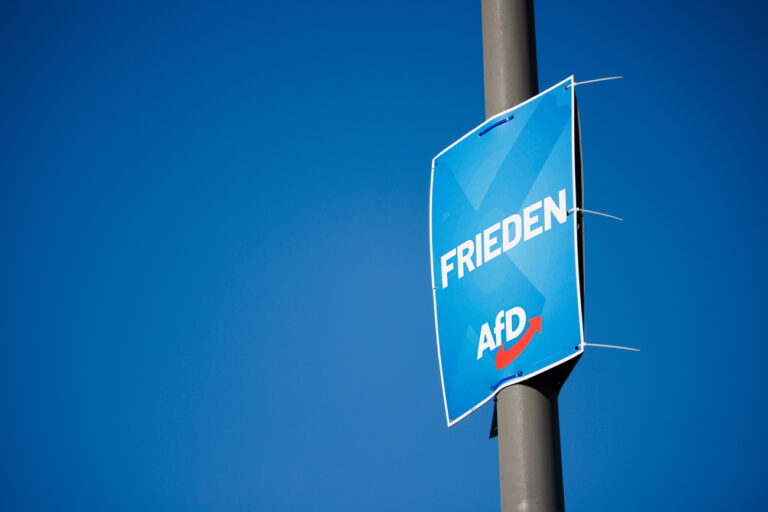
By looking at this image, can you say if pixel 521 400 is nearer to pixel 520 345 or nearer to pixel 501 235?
pixel 520 345

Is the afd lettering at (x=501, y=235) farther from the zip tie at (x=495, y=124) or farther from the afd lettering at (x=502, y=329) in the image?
the zip tie at (x=495, y=124)

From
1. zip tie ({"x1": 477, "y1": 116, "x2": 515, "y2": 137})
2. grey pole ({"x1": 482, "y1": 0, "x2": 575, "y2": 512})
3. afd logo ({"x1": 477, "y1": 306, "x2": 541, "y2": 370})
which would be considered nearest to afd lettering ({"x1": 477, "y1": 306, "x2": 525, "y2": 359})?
afd logo ({"x1": 477, "y1": 306, "x2": 541, "y2": 370})

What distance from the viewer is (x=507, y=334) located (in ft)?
12.3

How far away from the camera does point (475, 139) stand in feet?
13.9

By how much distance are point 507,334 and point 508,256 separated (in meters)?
0.33

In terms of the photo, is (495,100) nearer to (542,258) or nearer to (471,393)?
(542,258)

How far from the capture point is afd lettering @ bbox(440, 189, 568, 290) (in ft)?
12.3

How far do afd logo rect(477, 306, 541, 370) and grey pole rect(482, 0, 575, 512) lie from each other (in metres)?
0.16

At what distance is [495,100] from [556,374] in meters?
1.26

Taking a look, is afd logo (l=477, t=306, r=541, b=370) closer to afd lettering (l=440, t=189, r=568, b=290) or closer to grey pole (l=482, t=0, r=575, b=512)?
grey pole (l=482, t=0, r=575, b=512)

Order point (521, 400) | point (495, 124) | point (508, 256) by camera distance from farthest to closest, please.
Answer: point (495, 124) < point (508, 256) < point (521, 400)

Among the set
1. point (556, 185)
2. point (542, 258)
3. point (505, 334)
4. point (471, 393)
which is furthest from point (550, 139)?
point (471, 393)

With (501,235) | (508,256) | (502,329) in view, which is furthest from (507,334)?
(501,235)

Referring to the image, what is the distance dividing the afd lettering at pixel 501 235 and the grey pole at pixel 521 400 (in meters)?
0.53
